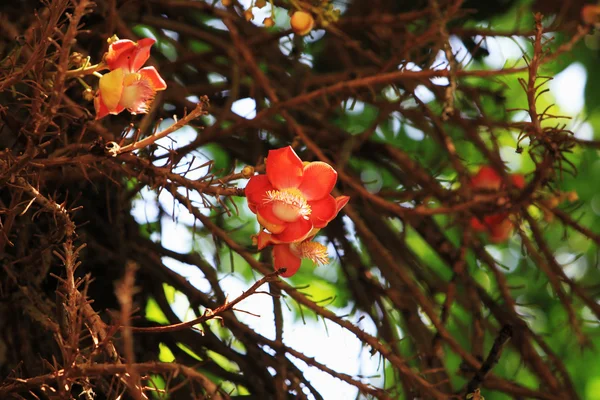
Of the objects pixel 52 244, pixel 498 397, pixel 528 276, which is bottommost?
pixel 52 244

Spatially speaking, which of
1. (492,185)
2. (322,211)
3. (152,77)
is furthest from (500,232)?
(152,77)

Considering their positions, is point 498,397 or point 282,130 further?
point 498,397

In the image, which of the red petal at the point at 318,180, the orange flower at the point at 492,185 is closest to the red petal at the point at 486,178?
the orange flower at the point at 492,185

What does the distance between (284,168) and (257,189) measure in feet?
0.11

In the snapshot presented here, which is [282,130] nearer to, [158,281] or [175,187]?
[158,281]

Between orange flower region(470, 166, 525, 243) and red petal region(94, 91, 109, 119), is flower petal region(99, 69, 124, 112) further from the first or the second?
orange flower region(470, 166, 525, 243)

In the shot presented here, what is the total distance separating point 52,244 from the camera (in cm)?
62

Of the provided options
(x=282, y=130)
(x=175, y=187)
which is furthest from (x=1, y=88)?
(x=282, y=130)

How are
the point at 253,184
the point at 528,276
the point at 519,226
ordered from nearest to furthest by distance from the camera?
the point at 253,184 < the point at 519,226 < the point at 528,276

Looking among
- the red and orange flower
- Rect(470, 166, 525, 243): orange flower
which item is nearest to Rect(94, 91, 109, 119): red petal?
the red and orange flower

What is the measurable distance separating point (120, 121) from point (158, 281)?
0.72ft

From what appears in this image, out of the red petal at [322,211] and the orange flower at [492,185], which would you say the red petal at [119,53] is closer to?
the red petal at [322,211]

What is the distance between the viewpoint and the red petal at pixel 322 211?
2.28ft

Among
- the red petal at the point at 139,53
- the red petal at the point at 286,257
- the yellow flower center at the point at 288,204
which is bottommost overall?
the red petal at the point at 286,257
